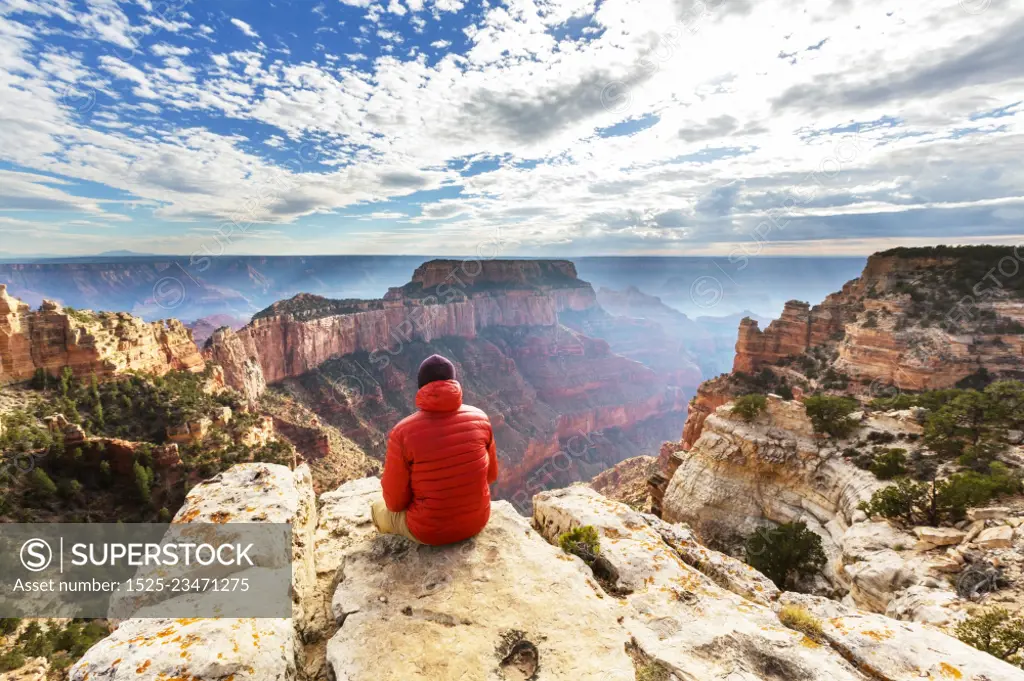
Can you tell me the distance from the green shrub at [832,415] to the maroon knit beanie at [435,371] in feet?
62.4

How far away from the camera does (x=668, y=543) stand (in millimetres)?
6805

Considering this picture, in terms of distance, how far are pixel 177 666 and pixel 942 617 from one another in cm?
1022

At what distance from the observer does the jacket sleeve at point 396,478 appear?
15.4 ft

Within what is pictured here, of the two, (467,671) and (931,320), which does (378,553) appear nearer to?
(467,671)

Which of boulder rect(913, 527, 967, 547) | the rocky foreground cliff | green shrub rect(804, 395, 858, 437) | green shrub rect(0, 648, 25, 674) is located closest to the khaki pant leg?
the rocky foreground cliff

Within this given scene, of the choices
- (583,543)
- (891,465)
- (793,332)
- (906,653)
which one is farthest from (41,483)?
(793,332)

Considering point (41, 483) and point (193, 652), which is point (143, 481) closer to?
point (41, 483)

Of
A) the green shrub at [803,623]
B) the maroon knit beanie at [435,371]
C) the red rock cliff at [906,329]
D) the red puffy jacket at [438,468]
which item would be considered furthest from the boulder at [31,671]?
the red rock cliff at [906,329]

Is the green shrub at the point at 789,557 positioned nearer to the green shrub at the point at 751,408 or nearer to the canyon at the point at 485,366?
the green shrub at the point at 751,408

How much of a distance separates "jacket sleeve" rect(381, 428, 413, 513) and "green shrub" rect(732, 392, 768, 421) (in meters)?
19.8

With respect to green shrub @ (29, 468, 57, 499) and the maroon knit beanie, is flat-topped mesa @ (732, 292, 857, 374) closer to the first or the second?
the maroon knit beanie

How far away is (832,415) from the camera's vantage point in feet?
58.5

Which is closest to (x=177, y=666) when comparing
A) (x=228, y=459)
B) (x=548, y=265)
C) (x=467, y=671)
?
(x=467, y=671)

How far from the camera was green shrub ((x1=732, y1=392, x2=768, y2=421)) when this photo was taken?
20016 millimetres
